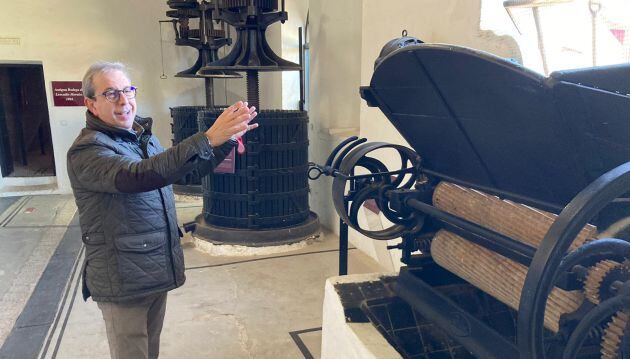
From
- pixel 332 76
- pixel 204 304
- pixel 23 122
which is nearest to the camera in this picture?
pixel 204 304

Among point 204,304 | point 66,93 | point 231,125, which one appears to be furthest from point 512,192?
point 66,93

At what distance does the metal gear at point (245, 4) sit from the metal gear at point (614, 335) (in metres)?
3.16

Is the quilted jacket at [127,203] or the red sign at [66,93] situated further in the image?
the red sign at [66,93]

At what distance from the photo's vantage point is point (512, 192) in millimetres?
1298

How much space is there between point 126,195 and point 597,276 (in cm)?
144

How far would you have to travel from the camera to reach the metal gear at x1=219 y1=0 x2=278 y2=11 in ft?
11.5

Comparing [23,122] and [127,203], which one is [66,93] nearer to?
[23,122]

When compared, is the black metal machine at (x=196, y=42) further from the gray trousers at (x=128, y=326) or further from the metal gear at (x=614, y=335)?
the metal gear at (x=614, y=335)

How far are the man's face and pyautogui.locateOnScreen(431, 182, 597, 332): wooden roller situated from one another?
114 cm

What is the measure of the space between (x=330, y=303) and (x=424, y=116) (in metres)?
0.76

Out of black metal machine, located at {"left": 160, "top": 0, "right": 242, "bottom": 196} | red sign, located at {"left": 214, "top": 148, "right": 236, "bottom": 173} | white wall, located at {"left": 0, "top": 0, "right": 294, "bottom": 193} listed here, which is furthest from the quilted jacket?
Result: white wall, located at {"left": 0, "top": 0, "right": 294, "bottom": 193}

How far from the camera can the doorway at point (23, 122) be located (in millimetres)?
6070

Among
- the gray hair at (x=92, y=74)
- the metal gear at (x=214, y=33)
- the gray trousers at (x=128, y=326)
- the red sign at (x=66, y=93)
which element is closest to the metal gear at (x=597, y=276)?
the gray trousers at (x=128, y=326)

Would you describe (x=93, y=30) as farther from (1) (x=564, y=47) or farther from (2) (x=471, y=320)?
(2) (x=471, y=320)
